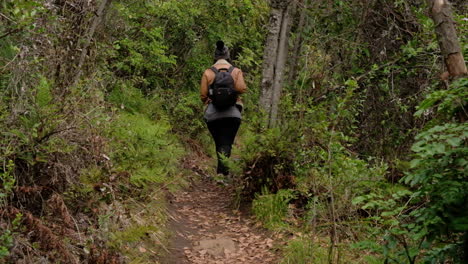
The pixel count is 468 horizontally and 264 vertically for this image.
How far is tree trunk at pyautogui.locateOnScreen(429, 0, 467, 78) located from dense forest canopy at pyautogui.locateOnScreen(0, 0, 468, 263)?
0.03ft

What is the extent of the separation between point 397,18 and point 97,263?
7.29 metres

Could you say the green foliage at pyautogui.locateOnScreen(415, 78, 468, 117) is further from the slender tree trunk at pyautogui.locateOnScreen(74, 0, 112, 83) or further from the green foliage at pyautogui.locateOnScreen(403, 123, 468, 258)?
the slender tree trunk at pyautogui.locateOnScreen(74, 0, 112, 83)

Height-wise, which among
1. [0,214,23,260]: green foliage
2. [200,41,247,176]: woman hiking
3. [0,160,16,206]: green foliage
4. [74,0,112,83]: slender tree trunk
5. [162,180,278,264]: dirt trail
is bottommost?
[162,180,278,264]: dirt trail

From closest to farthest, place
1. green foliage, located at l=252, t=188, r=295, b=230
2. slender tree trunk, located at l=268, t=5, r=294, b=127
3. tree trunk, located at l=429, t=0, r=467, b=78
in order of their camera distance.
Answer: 1. tree trunk, located at l=429, t=0, r=467, b=78
2. green foliage, located at l=252, t=188, r=295, b=230
3. slender tree trunk, located at l=268, t=5, r=294, b=127

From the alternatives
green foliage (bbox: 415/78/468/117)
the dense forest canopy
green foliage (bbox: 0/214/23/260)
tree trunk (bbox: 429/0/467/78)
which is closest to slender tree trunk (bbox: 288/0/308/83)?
the dense forest canopy

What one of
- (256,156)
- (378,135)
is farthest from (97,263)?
(378,135)

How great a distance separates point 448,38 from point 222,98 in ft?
15.8

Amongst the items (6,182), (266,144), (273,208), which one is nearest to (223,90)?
(266,144)

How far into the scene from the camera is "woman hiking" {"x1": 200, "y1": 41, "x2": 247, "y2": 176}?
8203 mm

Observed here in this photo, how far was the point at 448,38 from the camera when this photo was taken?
12.3 feet

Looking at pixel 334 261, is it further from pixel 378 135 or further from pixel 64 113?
pixel 378 135

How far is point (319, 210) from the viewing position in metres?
6.04

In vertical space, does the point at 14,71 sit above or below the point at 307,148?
above

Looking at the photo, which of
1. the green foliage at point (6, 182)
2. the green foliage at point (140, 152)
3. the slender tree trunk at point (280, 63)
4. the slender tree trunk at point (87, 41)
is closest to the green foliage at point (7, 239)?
the green foliage at point (6, 182)
